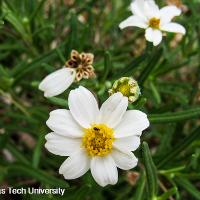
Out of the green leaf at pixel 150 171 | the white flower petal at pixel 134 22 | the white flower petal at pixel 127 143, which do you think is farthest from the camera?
the white flower petal at pixel 134 22

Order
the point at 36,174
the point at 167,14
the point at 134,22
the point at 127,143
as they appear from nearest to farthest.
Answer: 1. the point at 127,143
2. the point at 134,22
3. the point at 167,14
4. the point at 36,174

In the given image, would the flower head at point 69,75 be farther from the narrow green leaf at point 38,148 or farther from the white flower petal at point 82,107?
the narrow green leaf at point 38,148

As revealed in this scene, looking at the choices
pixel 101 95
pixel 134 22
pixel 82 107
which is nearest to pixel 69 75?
pixel 101 95

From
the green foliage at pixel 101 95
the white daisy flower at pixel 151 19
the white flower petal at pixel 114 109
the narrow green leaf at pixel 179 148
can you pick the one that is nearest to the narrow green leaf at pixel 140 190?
the green foliage at pixel 101 95

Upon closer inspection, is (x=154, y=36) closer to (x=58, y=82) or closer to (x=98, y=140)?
(x=58, y=82)

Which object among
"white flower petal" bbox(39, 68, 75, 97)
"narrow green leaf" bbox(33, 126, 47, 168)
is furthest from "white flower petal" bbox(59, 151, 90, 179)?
"narrow green leaf" bbox(33, 126, 47, 168)

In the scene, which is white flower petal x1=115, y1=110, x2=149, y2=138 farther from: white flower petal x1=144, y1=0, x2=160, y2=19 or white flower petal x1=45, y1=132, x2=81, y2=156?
white flower petal x1=144, y1=0, x2=160, y2=19

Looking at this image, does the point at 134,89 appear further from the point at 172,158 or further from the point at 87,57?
the point at 172,158

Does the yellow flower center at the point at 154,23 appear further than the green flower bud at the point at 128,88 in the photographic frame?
Yes
